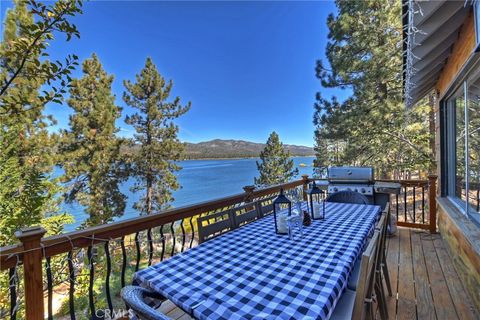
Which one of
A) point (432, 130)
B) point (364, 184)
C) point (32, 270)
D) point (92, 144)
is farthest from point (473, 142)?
point (92, 144)

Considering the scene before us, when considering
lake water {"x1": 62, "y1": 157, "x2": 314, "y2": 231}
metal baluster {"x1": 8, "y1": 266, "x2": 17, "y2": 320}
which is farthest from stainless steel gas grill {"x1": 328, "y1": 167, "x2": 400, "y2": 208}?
metal baluster {"x1": 8, "y1": 266, "x2": 17, "y2": 320}

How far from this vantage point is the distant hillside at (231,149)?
63.0 feet

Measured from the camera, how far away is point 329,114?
7711mm

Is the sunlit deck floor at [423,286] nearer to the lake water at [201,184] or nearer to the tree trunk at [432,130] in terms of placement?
the lake water at [201,184]

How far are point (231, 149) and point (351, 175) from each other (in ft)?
71.7

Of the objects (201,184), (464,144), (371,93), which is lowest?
(201,184)

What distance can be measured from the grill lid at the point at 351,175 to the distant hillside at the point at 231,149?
13706 mm

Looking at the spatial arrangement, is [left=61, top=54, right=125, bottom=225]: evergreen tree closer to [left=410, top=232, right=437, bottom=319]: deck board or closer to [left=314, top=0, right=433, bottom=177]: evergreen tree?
[left=314, top=0, right=433, bottom=177]: evergreen tree

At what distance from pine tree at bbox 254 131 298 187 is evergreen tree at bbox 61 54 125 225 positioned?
9367mm

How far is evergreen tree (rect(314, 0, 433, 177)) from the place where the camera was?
631cm

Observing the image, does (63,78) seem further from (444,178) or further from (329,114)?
(329,114)

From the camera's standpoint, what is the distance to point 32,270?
1.25 m

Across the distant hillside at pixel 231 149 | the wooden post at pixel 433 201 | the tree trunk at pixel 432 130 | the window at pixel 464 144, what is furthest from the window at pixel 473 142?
the distant hillside at pixel 231 149

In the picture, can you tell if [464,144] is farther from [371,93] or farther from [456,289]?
[371,93]
